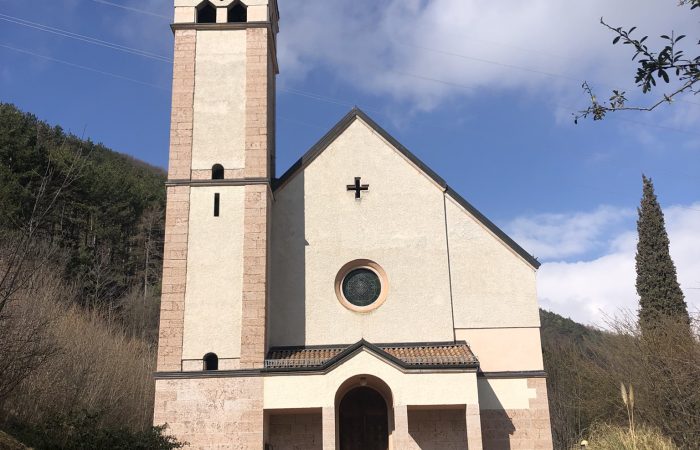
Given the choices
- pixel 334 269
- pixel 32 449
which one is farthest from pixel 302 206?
pixel 32 449

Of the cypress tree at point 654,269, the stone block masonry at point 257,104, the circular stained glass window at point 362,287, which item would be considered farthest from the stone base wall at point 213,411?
the cypress tree at point 654,269

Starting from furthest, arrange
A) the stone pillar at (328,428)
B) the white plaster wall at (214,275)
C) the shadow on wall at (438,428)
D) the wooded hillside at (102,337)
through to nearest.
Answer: the shadow on wall at (438,428)
the white plaster wall at (214,275)
the stone pillar at (328,428)
the wooded hillside at (102,337)

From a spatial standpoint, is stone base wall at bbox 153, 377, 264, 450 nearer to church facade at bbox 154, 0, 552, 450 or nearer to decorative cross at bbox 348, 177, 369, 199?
church facade at bbox 154, 0, 552, 450

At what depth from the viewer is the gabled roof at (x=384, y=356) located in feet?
54.4

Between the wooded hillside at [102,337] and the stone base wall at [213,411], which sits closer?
the wooded hillside at [102,337]

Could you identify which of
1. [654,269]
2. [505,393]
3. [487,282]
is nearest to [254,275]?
[487,282]

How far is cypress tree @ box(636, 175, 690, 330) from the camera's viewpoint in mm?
27344

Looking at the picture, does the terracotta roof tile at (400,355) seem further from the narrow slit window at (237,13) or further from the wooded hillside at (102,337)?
the narrow slit window at (237,13)

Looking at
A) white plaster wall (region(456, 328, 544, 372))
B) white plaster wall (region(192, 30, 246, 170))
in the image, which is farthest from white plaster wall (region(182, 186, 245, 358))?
white plaster wall (region(456, 328, 544, 372))

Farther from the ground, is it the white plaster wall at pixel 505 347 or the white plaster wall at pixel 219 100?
the white plaster wall at pixel 219 100

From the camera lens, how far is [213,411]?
16.5 m

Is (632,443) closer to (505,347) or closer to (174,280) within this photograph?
(505,347)

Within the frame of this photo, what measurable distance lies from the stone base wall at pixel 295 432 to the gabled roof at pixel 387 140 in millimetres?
6748

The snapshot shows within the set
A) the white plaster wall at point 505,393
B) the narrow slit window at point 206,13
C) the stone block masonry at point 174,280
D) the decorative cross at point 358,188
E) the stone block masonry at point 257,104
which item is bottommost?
the white plaster wall at point 505,393
